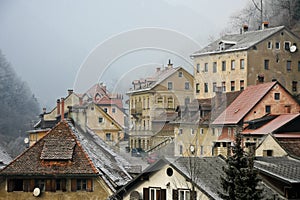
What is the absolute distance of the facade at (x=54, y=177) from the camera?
27500 millimetres

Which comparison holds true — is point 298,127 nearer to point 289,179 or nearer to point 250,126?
point 250,126

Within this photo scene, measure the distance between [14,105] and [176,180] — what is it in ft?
218

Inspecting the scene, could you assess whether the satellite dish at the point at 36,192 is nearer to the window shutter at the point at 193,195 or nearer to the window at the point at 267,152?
the window shutter at the point at 193,195

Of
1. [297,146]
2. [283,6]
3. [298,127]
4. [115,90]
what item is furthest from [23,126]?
[115,90]

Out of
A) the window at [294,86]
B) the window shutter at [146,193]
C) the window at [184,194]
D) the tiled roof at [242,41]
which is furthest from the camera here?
the window at [294,86]

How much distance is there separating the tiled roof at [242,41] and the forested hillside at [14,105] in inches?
1228

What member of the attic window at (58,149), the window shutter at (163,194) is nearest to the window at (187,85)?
the window shutter at (163,194)

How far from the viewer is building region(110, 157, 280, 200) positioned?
23609 millimetres

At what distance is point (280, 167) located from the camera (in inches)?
971

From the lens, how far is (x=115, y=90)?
2070cm

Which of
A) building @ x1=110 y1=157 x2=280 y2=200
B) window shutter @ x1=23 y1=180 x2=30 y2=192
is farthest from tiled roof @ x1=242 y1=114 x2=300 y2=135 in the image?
window shutter @ x1=23 y1=180 x2=30 y2=192

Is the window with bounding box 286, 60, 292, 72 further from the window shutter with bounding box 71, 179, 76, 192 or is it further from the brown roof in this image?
the window shutter with bounding box 71, 179, 76, 192

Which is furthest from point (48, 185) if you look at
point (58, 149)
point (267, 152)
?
point (267, 152)

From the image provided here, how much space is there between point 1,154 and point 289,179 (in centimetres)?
1893
